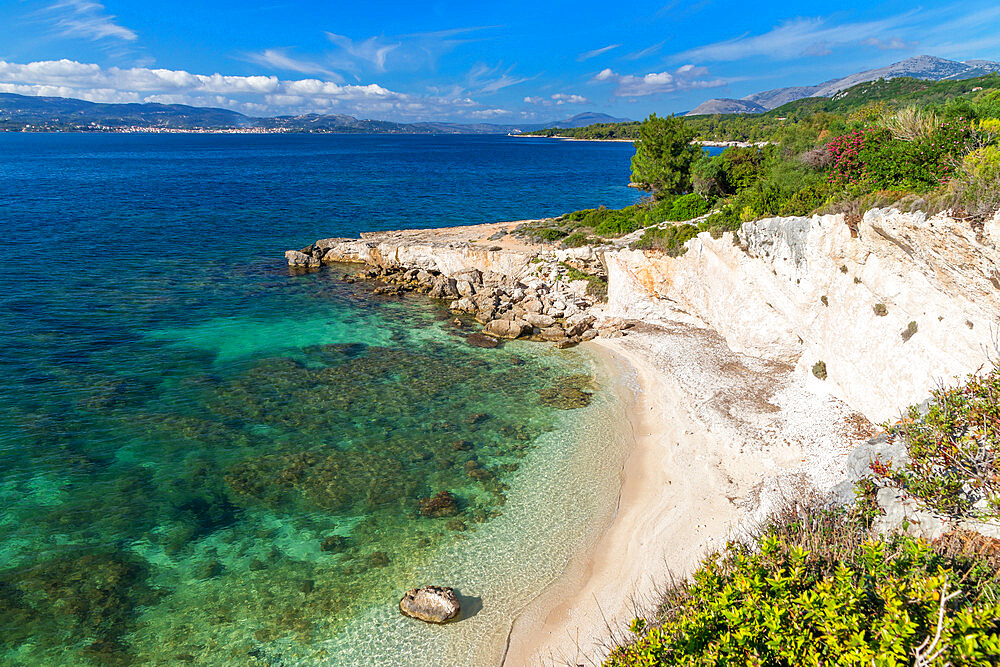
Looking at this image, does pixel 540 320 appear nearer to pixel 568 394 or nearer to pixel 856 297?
pixel 568 394

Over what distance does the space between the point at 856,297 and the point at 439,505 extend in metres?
16.6

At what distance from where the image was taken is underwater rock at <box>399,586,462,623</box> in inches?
468

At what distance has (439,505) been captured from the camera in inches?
613

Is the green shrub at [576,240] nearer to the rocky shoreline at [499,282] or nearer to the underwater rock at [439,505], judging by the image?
the rocky shoreline at [499,282]

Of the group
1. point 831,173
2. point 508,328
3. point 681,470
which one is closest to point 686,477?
point 681,470

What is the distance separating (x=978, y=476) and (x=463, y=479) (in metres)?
13.0

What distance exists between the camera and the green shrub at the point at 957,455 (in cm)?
863

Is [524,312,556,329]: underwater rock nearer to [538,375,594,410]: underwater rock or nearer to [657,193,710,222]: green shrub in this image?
[538,375,594,410]: underwater rock

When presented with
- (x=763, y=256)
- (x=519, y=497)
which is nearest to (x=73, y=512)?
(x=519, y=497)

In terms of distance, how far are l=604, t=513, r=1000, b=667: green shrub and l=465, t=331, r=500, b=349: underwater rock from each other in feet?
66.8

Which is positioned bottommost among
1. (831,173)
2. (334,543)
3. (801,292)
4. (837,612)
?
(334,543)

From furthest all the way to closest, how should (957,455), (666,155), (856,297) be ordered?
(666,155) < (856,297) < (957,455)

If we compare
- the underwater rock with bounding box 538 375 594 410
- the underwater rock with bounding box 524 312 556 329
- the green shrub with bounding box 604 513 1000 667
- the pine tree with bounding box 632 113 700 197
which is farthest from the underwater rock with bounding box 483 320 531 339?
the pine tree with bounding box 632 113 700 197

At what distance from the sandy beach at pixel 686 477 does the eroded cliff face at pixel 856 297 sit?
58.2 inches
